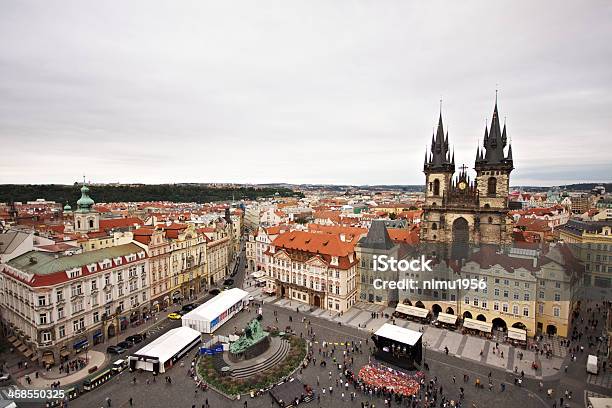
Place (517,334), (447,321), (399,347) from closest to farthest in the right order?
(399,347) < (517,334) < (447,321)

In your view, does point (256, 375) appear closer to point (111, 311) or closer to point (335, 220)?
point (111, 311)

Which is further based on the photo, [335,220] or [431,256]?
[335,220]

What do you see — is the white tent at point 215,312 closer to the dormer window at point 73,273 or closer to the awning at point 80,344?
the awning at point 80,344

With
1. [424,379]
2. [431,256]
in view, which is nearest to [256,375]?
[424,379]

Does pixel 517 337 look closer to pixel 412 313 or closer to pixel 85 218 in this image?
pixel 412 313

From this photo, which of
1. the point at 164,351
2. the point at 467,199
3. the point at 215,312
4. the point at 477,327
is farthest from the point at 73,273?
the point at 467,199
